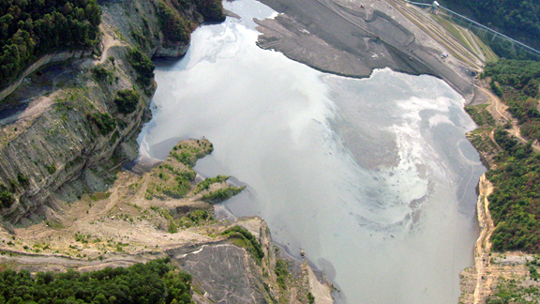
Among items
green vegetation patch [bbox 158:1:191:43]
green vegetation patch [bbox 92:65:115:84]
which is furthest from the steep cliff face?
green vegetation patch [bbox 158:1:191:43]

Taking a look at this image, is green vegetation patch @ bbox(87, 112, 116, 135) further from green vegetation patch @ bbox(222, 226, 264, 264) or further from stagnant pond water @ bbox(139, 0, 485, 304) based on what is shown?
green vegetation patch @ bbox(222, 226, 264, 264)

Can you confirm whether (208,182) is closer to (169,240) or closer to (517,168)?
(169,240)

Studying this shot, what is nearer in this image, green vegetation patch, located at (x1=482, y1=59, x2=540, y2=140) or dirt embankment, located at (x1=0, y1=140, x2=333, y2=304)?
dirt embankment, located at (x1=0, y1=140, x2=333, y2=304)

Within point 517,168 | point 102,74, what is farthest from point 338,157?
point 102,74

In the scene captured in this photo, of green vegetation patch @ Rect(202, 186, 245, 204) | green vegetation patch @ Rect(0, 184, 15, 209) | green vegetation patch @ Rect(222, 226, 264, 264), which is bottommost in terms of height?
green vegetation patch @ Rect(202, 186, 245, 204)

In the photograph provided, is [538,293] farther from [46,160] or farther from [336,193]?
[46,160]

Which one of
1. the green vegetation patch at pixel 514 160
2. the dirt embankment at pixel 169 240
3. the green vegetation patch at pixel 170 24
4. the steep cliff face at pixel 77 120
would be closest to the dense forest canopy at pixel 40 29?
the steep cliff face at pixel 77 120

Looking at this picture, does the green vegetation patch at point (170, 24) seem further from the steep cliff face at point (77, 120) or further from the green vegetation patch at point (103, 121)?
the green vegetation patch at point (103, 121)
